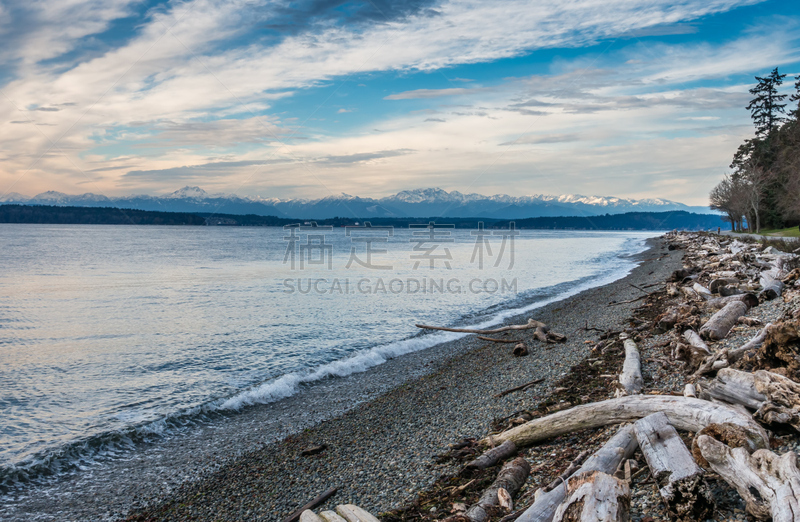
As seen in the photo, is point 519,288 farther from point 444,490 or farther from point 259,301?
point 444,490

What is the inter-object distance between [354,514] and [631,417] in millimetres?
3457

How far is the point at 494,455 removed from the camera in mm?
5688

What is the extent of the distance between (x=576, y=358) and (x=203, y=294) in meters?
25.3

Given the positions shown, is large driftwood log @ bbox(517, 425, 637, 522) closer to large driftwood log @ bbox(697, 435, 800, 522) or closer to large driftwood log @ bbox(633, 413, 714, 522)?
large driftwood log @ bbox(633, 413, 714, 522)

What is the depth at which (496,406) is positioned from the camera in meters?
8.14

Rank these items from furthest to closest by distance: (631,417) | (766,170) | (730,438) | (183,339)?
(766,170)
(183,339)
(631,417)
(730,438)

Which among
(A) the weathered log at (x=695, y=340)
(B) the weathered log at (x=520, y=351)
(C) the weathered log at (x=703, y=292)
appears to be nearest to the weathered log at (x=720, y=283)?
(C) the weathered log at (x=703, y=292)

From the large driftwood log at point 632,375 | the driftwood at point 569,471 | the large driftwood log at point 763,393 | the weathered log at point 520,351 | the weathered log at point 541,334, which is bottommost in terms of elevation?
the weathered log at point 520,351

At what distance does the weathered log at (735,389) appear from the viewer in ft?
15.2

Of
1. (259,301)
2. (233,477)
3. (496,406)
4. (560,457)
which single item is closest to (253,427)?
(233,477)

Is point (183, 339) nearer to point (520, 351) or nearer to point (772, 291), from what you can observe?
point (520, 351)

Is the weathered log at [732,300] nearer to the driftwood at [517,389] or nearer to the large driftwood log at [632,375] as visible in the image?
the large driftwood log at [632,375]

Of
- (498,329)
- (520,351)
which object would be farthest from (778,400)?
(498,329)

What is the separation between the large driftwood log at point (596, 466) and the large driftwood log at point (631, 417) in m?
0.59
